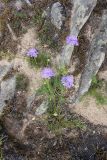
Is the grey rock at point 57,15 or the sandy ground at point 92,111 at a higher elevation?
the grey rock at point 57,15

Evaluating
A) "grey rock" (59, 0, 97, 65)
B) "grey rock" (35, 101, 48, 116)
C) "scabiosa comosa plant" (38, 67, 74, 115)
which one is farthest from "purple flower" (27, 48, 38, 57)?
"grey rock" (35, 101, 48, 116)

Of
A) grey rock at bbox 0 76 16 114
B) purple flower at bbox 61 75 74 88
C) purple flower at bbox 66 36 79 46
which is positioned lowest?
grey rock at bbox 0 76 16 114

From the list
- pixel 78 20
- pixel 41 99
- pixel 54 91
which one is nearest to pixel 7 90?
pixel 41 99

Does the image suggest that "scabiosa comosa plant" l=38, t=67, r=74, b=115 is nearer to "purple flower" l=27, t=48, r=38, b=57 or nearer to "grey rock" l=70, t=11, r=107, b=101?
"grey rock" l=70, t=11, r=107, b=101

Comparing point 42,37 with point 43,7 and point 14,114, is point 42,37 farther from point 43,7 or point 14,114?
point 14,114

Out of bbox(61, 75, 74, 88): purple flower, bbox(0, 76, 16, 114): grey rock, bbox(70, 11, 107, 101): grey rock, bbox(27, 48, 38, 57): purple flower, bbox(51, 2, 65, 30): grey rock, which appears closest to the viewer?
bbox(61, 75, 74, 88): purple flower

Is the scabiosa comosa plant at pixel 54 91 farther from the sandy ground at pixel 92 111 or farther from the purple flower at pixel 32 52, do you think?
the purple flower at pixel 32 52

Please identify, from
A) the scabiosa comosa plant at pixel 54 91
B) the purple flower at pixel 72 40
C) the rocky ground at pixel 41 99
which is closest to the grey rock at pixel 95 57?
the rocky ground at pixel 41 99

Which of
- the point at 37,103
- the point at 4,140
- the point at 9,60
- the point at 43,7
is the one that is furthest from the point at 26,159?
the point at 43,7
